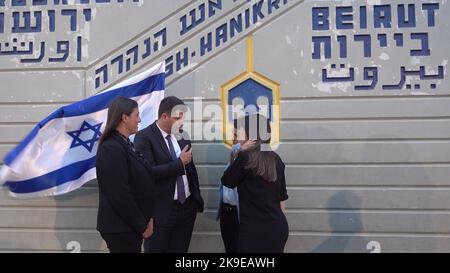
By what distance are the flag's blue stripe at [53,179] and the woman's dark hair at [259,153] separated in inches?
58.3

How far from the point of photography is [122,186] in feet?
10.1

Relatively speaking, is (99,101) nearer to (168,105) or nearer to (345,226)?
(168,105)

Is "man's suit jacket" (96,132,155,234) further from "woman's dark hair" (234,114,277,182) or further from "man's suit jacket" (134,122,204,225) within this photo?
"woman's dark hair" (234,114,277,182)

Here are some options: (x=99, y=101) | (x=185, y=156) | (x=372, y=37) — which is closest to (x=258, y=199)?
(x=185, y=156)

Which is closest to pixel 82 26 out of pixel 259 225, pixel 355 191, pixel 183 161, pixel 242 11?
pixel 242 11

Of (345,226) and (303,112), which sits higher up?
(303,112)

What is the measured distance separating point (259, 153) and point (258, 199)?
329mm

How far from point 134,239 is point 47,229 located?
1.75 m

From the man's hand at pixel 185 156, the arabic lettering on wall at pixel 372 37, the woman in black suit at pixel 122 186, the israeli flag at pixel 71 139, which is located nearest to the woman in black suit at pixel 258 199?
the man's hand at pixel 185 156

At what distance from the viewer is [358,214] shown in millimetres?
4309

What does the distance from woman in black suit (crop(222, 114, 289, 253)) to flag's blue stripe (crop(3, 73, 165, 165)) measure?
3.90ft

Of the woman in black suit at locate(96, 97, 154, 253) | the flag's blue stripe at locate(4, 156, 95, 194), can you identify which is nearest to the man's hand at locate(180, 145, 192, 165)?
the woman in black suit at locate(96, 97, 154, 253)

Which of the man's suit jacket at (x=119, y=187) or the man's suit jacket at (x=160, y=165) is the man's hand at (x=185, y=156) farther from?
the man's suit jacket at (x=119, y=187)

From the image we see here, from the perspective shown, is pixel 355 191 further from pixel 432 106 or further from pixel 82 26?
pixel 82 26
